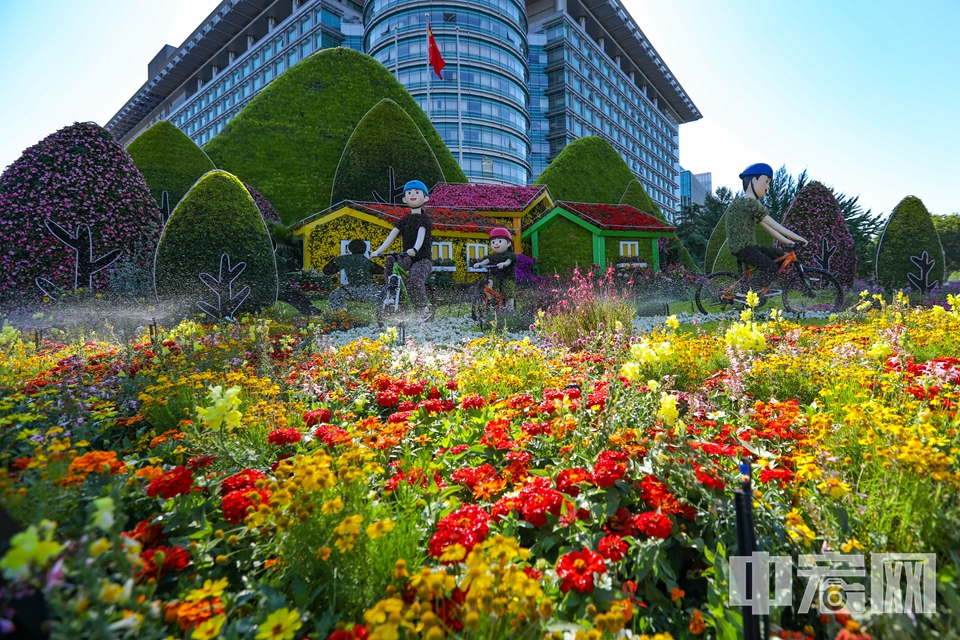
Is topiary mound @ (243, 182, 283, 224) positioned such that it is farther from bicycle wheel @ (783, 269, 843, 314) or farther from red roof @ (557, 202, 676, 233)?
bicycle wheel @ (783, 269, 843, 314)

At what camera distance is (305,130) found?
60.7 feet

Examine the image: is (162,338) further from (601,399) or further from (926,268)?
(926,268)

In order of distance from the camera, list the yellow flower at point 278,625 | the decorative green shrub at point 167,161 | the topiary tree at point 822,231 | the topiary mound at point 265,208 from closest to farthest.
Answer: the yellow flower at point 278,625 → the topiary tree at point 822,231 → the decorative green shrub at point 167,161 → the topiary mound at point 265,208

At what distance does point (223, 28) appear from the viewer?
47688 mm

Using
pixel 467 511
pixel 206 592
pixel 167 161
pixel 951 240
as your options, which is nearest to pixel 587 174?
pixel 167 161

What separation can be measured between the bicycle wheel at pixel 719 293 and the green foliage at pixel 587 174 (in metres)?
10.8

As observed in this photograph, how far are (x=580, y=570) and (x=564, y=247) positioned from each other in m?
14.4

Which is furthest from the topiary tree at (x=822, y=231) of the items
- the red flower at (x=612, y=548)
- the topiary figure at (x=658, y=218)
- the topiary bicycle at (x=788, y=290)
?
the red flower at (x=612, y=548)

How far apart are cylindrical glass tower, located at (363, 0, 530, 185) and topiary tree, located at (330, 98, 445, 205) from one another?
22.3 metres

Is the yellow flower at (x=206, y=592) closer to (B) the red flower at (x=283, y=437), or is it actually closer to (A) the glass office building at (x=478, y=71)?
(B) the red flower at (x=283, y=437)

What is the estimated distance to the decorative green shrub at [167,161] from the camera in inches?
577

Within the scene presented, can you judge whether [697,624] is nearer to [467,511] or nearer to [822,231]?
[467,511]

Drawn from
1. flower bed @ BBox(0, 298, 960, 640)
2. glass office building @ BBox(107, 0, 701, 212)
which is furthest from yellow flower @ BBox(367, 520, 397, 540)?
glass office building @ BBox(107, 0, 701, 212)

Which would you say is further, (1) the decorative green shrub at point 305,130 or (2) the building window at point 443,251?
(1) the decorative green shrub at point 305,130
